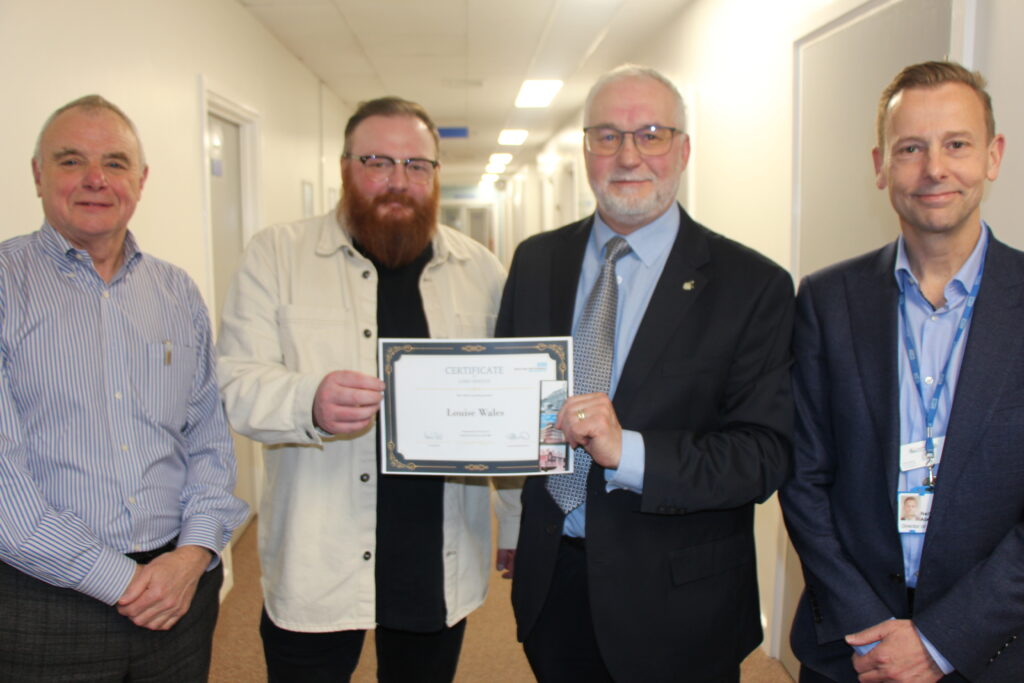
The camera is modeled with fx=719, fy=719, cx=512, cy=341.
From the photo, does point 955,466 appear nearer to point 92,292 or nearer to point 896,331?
point 896,331

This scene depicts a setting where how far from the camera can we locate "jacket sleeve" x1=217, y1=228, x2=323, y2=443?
169 cm

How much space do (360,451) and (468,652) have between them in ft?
6.69

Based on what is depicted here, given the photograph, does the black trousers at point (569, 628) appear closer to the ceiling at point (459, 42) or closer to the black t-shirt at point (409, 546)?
the black t-shirt at point (409, 546)

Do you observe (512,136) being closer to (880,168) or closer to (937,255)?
(880,168)

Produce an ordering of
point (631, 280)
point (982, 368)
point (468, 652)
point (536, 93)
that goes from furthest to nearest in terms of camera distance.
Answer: point (536, 93), point (468, 652), point (631, 280), point (982, 368)

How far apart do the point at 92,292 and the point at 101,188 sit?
0.81ft

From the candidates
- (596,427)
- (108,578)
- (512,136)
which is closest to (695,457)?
(596,427)

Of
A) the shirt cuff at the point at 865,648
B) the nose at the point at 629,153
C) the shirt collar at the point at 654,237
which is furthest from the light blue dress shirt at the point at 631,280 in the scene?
the shirt cuff at the point at 865,648

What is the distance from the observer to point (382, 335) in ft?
6.40

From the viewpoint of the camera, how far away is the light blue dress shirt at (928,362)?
4.80 ft

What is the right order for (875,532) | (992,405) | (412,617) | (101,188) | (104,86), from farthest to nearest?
(104,86), (412,617), (101,188), (875,532), (992,405)

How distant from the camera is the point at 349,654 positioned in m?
1.97

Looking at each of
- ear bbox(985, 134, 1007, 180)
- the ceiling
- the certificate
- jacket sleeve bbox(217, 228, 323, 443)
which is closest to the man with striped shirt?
jacket sleeve bbox(217, 228, 323, 443)

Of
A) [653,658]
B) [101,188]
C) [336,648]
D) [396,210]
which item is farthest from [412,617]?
[101,188]
